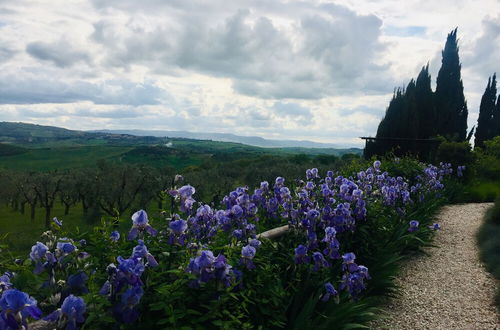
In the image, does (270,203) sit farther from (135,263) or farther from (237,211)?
(135,263)

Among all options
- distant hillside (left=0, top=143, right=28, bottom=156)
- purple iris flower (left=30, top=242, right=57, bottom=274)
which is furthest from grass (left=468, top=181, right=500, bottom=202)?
distant hillside (left=0, top=143, right=28, bottom=156)

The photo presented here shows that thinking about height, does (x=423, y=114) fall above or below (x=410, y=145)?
above

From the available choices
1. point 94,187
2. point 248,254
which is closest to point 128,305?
point 248,254

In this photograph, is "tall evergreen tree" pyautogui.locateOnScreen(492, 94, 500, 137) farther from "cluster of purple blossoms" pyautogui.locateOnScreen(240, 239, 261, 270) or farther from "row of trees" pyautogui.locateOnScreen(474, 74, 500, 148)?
"cluster of purple blossoms" pyautogui.locateOnScreen(240, 239, 261, 270)

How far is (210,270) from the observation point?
2.59 m

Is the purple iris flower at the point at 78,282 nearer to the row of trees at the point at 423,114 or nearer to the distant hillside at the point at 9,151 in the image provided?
the row of trees at the point at 423,114

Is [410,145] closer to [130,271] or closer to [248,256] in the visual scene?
[248,256]

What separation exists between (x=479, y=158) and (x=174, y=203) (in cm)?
2061

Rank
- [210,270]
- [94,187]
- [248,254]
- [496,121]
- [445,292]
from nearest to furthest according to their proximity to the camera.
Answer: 1. [210,270]
2. [248,254]
3. [445,292]
4. [496,121]
5. [94,187]

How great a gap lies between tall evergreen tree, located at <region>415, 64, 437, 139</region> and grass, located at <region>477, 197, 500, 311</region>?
14791 mm

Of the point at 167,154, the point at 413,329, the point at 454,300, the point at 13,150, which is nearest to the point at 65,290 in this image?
the point at 413,329

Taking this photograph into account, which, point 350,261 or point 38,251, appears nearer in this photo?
point 38,251

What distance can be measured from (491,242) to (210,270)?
7.66 metres

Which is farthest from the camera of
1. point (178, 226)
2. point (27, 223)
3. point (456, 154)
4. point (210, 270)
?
point (27, 223)
